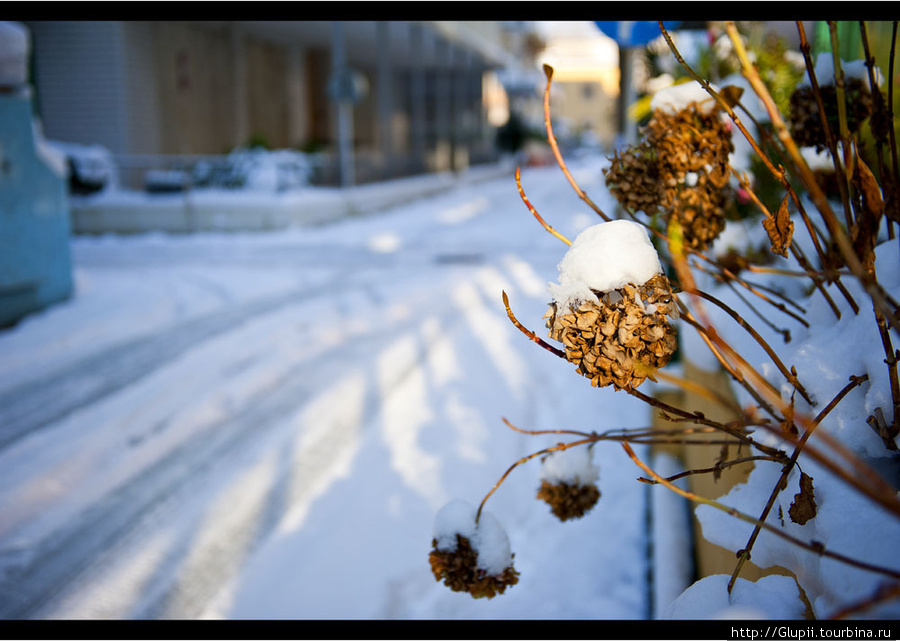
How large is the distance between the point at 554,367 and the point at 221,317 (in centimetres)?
333

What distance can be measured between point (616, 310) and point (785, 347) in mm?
756

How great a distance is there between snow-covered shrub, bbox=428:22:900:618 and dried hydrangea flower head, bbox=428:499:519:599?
0.19m

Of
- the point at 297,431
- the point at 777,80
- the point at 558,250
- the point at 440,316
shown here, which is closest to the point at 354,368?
the point at 297,431

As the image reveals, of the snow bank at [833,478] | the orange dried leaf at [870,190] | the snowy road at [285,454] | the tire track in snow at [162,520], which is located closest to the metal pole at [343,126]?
the snowy road at [285,454]

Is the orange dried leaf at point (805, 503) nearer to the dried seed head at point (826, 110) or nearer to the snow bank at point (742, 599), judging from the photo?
the snow bank at point (742, 599)

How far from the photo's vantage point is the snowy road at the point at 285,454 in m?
2.74

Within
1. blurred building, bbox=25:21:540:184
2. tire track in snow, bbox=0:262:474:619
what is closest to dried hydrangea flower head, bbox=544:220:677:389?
tire track in snow, bbox=0:262:474:619

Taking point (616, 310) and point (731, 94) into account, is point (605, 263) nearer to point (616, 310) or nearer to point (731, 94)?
point (616, 310)

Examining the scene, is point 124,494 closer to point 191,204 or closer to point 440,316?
point 440,316

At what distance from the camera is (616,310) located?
2.61 ft

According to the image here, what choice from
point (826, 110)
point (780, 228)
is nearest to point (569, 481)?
point (780, 228)

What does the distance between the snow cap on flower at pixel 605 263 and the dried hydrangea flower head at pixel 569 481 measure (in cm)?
60

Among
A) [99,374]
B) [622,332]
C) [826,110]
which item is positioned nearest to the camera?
[622,332]

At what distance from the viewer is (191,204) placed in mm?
12844
